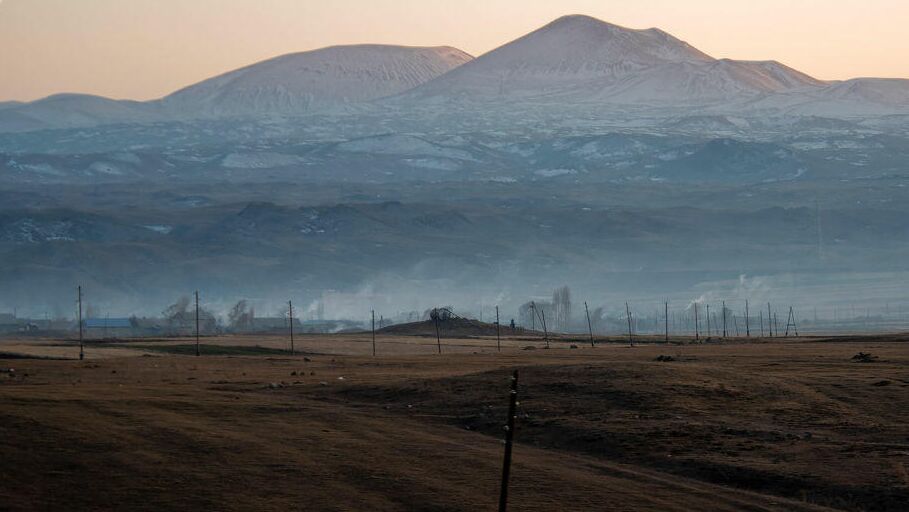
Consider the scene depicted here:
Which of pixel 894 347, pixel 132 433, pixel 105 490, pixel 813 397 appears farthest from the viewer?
pixel 894 347

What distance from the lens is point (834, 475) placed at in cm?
3662

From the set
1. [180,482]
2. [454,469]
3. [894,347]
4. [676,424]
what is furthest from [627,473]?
[894,347]

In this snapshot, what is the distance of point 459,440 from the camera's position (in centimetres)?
4178

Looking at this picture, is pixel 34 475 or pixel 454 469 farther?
pixel 454 469

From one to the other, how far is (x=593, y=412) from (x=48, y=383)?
1932 cm

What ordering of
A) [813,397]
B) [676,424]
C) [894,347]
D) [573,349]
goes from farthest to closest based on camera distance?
[573,349], [894,347], [813,397], [676,424]

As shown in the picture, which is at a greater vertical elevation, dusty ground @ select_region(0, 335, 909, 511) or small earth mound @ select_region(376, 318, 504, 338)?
small earth mound @ select_region(376, 318, 504, 338)

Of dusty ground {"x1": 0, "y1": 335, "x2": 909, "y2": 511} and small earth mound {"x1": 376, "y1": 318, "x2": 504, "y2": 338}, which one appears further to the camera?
small earth mound {"x1": 376, "y1": 318, "x2": 504, "y2": 338}

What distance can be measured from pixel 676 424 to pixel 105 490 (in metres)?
16.7

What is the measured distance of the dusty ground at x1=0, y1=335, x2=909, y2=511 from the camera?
34156 mm

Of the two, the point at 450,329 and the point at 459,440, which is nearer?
the point at 459,440

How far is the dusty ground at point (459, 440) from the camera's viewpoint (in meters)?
34.2

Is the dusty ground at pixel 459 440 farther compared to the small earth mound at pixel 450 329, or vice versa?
the small earth mound at pixel 450 329

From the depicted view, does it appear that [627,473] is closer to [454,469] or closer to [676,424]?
[454,469]
